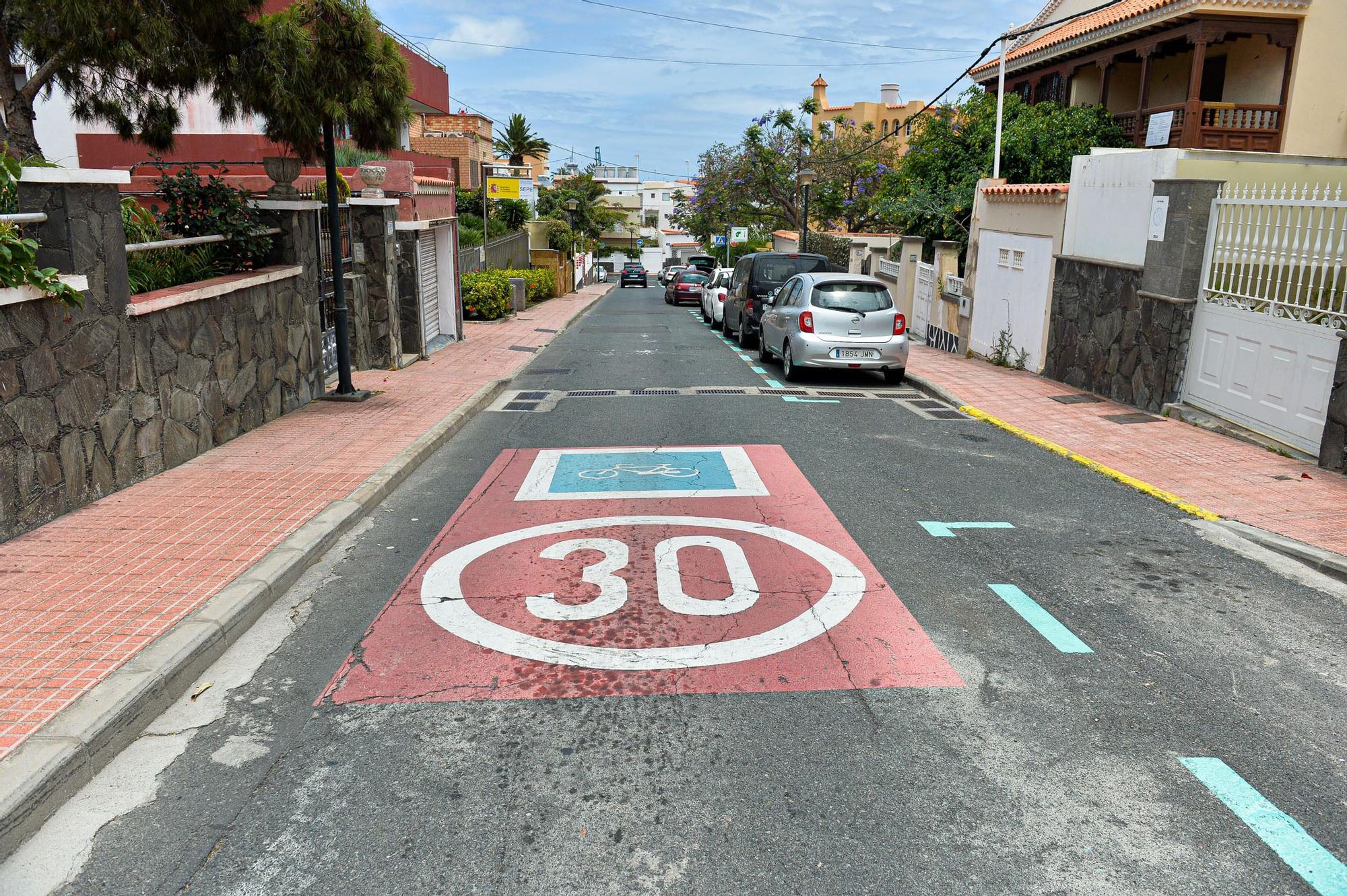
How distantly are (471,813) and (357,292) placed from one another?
1305 cm

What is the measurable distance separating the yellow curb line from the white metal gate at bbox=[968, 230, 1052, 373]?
4050mm

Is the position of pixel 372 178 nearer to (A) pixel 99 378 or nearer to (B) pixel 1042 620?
(A) pixel 99 378

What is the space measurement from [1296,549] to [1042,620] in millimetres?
2535

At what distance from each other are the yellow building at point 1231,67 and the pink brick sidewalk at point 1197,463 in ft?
31.7

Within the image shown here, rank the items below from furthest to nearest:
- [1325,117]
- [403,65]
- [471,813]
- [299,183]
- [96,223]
Answer: 1. [1325,117]
2. [299,183]
3. [403,65]
4. [96,223]
5. [471,813]

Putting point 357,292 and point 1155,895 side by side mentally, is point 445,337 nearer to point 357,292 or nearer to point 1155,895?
point 357,292

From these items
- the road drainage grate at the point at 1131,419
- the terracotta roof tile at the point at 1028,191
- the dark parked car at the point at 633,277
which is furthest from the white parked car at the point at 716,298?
the dark parked car at the point at 633,277

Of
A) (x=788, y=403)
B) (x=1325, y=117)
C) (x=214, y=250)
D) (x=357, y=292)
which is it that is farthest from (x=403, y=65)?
(x=1325, y=117)

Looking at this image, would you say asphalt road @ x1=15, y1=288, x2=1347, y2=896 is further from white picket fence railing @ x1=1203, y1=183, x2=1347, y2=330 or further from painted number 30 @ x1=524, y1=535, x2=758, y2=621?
white picket fence railing @ x1=1203, y1=183, x2=1347, y2=330

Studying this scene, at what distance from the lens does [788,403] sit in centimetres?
A: 1316

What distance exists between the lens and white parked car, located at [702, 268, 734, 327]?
89.9ft

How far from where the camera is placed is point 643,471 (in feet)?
29.7

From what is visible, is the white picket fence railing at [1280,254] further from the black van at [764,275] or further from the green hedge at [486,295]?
the green hedge at [486,295]

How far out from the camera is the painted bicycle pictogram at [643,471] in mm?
8883
